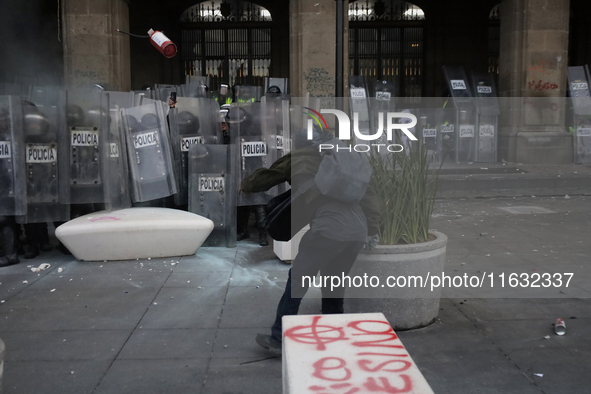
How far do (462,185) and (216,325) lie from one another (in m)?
7.77

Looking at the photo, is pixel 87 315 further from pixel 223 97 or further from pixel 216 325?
pixel 223 97

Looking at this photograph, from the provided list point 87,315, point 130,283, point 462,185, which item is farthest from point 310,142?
point 462,185

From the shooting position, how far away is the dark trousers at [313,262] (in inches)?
147

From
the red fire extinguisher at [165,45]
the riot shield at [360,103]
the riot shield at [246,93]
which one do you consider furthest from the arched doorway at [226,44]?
the red fire extinguisher at [165,45]

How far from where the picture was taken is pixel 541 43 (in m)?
13.9

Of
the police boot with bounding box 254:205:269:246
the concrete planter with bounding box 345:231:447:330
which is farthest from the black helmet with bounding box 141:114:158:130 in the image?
the concrete planter with bounding box 345:231:447:330

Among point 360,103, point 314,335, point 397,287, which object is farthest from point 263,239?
point 360,103

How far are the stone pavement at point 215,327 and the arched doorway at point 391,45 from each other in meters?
12.6

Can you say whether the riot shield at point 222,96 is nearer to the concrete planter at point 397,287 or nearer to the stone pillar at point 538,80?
the stone pillar at point 538,80

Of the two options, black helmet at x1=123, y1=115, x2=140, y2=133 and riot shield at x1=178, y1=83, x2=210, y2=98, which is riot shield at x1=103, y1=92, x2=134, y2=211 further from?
riot shield at x1=178, y1=83, x2=210, y2=98

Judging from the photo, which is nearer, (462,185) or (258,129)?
(258,129)

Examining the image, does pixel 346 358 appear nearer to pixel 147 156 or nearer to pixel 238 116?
pixel 147 156

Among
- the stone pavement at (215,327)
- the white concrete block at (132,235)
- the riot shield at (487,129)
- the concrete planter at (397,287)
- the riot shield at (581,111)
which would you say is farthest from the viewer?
the riot shield at (487,129)

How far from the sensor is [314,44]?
43.6ft
